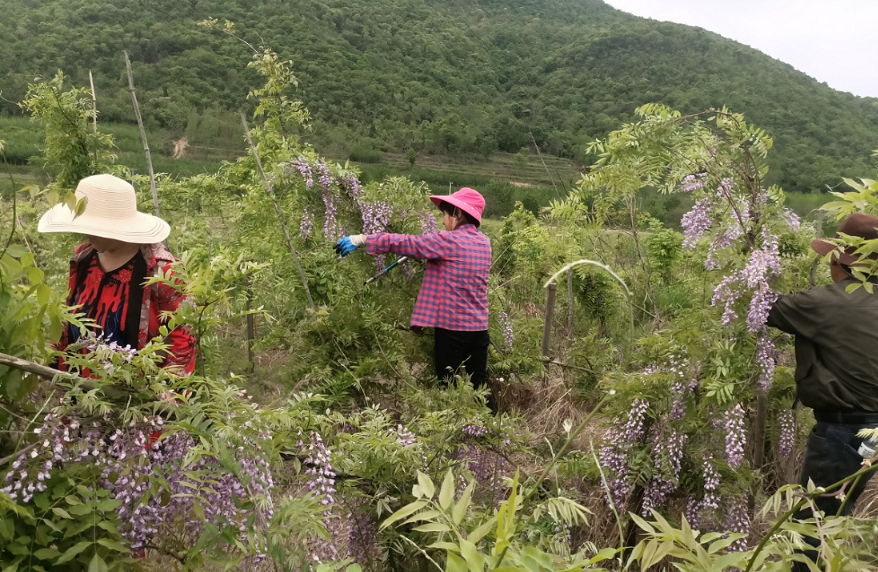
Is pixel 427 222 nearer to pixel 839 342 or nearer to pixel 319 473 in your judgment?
pixel 839 342

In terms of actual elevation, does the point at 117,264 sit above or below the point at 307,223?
above

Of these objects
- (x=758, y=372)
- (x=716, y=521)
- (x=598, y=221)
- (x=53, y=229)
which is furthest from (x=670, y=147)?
(x=598, y=221)

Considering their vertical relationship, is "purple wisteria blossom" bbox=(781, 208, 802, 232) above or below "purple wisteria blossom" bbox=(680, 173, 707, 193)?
below

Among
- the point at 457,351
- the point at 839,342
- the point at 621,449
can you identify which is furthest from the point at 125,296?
the point at 839,342

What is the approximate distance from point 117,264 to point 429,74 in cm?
5675

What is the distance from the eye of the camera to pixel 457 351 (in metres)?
3.67

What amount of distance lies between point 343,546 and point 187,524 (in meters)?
1.55

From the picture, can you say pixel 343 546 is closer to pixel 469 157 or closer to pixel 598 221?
pixel 598 221

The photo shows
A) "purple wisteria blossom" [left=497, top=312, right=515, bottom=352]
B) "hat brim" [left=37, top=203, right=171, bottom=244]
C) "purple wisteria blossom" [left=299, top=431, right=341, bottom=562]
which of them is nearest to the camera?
"purple wisteria blossom" [left=299, top=431, right=341, bottom=562]

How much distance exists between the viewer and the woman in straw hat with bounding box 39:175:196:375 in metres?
2.03

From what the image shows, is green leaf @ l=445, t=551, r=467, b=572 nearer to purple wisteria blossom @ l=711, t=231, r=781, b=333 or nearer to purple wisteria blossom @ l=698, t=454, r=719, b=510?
purple wisteria blossom @ l=711, t=231, r=781, b=333

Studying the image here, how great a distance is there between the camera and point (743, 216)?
2.78 meters

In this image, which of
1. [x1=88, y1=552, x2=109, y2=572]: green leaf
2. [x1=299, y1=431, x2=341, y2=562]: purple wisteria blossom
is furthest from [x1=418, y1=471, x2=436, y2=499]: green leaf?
[x1=88, y1=552, x2=109, y2=572]: green leaf

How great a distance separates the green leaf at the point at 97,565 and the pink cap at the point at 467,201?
9.33ft
